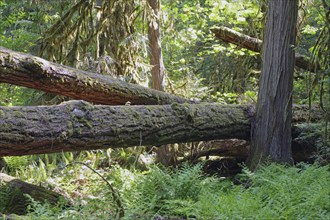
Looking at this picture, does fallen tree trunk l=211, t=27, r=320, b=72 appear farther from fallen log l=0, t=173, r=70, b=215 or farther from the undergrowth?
fallen log l=0, t=173, r=70, b=215

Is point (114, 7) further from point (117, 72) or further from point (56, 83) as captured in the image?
point (56, 83)

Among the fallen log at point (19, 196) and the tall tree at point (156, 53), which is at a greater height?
the tall tree at point (156, 53)

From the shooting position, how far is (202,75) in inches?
585

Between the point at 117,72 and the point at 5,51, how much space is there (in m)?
3.63

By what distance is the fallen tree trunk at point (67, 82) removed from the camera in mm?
6242

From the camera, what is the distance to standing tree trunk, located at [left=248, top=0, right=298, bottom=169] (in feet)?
23.7

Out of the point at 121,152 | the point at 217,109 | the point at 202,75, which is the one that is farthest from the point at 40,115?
the point at 202,75

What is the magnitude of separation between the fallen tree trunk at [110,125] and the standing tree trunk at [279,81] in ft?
2.85

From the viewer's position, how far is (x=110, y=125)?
6.03 meters

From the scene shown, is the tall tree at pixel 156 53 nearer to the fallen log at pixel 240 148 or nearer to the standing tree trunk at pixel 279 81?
the fallen log at pixel 240 148

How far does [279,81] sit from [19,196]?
4.80m

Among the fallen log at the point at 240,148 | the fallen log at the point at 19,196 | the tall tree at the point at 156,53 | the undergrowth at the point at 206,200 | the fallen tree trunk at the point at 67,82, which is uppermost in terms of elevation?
the tall tree at the point at 156,53

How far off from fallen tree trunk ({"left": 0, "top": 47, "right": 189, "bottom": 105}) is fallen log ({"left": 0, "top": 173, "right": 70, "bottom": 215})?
165 centimetres

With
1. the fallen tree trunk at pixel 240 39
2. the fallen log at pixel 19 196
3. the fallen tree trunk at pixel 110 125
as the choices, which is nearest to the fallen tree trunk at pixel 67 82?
the fallen tree trunk at pixel 110 125
